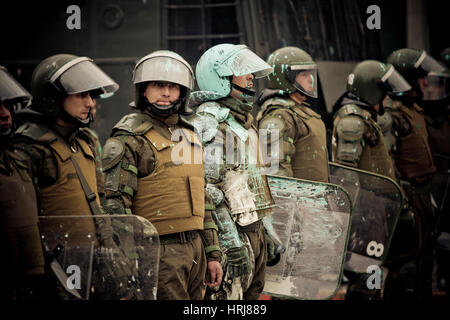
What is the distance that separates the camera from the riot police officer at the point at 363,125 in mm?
6051

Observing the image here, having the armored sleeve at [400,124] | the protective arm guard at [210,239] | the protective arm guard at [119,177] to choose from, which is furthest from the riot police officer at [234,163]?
the armored sleeve at [400,124]

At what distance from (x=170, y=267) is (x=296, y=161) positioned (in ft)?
5.97

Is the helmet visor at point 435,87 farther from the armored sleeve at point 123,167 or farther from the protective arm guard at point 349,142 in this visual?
the armored sleeve at point 123,167

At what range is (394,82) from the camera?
6680mm

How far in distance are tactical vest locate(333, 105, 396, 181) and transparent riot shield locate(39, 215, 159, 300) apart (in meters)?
3.03

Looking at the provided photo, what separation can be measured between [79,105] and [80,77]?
0.45ft

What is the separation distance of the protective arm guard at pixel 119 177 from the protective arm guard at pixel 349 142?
8.29ft

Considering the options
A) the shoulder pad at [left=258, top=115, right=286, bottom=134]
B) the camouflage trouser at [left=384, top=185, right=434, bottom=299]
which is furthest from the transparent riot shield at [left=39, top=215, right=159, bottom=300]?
the camouflage trouser at [left=384, top=185, right=434, bottom=299]

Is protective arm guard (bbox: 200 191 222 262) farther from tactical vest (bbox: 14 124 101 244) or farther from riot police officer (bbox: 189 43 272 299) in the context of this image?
tactical vest (bbox: 14 124 101 244)

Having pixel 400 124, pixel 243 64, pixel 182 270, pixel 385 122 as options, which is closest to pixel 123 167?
pixel 182 270

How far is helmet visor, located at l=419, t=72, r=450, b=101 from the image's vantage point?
7547mm

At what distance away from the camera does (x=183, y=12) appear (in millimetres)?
6691
